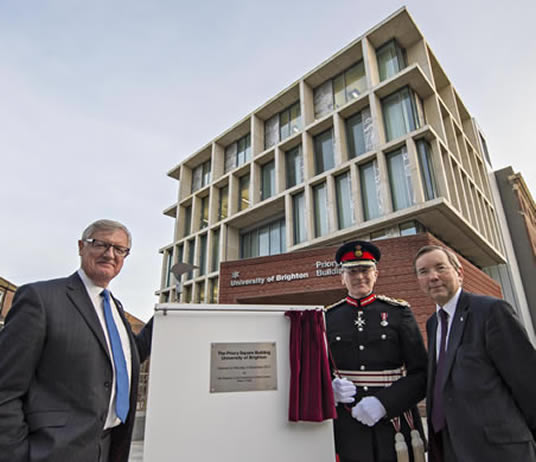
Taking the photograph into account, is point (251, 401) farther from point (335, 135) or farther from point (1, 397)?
point (335, 135)

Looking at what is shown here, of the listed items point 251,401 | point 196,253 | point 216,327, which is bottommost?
point 251,401

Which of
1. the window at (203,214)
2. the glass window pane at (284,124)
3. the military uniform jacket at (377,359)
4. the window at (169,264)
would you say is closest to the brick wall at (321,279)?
the military uniform jacket at (377,359)

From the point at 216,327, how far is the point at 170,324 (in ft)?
1.07

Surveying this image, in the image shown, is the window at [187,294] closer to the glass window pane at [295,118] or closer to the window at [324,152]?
the window at [324,152]

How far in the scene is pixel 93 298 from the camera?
2297 millimetres

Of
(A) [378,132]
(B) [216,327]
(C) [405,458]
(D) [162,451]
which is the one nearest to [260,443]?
(D) [162,451]

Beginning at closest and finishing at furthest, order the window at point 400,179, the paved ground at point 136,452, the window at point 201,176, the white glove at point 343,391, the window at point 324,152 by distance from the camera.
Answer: the white glove at point 343,391, the paved ground at point 136,452, the window at point 400,179, the window at point 324,152, the window at point 201,176

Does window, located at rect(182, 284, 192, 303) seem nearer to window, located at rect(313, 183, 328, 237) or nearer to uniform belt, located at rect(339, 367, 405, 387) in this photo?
window, located at rect(313, 183, 328, 237)

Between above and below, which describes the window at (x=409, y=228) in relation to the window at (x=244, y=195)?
below

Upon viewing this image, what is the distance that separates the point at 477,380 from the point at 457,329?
13.7 inches

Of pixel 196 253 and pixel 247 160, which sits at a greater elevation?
pixel 247 160

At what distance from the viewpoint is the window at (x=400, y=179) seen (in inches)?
539

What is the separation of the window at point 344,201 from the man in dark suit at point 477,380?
12.8 meters

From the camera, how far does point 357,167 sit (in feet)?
50.2
